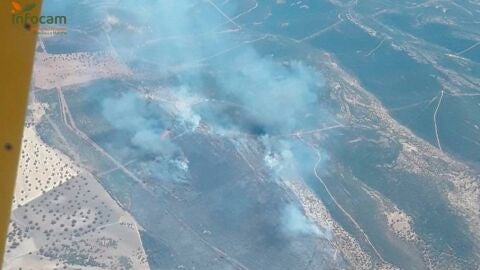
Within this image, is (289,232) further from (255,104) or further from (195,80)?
(195,80)

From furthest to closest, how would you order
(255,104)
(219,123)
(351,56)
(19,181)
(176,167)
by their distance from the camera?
(351,56) → (255,104) → (219,123) → (176,167) → (19,181)

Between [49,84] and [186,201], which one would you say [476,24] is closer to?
[186,201]

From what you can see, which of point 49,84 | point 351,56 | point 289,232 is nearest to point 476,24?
point 351,56

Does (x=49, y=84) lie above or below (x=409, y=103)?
above

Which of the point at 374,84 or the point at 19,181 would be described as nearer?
the point at 19,181

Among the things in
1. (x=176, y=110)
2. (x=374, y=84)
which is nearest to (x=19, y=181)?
(x=176, y=110)

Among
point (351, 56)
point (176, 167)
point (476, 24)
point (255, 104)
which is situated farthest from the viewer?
point (476, 24)
